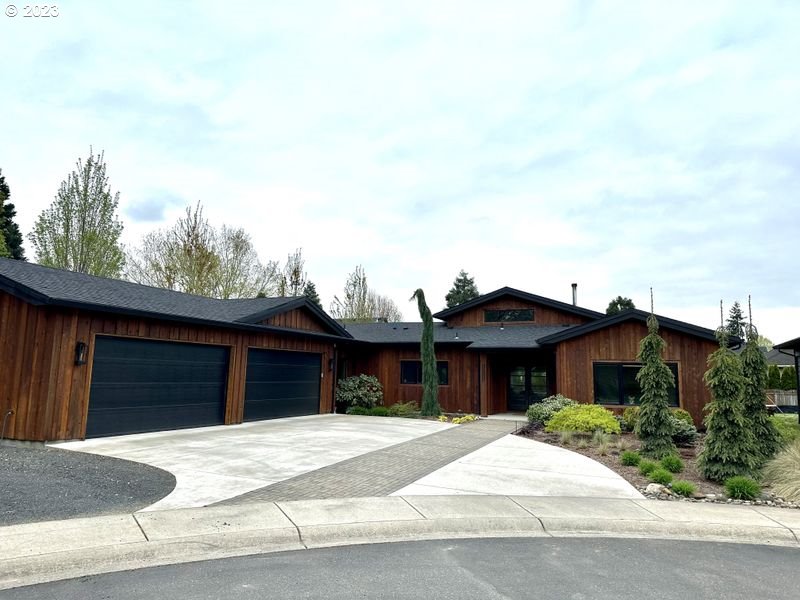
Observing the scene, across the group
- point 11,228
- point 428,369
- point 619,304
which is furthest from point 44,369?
point 619,304

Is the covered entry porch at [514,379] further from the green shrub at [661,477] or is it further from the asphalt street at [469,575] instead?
the asphalt street at [469,575]

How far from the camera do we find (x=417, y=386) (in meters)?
21.0

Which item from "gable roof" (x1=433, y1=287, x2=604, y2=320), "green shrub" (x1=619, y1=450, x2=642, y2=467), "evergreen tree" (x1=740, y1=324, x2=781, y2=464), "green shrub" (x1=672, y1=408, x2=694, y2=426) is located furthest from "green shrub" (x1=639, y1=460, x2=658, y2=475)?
"gable roof" (x1=433, y1=287, x2=604, y2=320)

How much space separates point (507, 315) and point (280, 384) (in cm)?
1137

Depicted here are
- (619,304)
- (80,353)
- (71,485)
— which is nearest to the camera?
(71,485)

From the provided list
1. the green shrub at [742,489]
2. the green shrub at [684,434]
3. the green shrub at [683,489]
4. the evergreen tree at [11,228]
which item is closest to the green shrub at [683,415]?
the green shrub at [684,434]

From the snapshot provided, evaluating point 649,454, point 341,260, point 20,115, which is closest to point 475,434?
point 649,454

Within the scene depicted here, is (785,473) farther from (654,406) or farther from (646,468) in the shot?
(654,406)

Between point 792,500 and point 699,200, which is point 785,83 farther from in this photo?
point 792,500

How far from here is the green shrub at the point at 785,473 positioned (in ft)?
24.3

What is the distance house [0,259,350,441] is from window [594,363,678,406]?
10160 millimetres

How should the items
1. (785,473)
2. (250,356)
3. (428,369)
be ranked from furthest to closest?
1. (428,369)
2. (250,356)
3. (785,473)

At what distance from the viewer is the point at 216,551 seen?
15.6 feet

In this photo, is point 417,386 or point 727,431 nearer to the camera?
point 727,431
